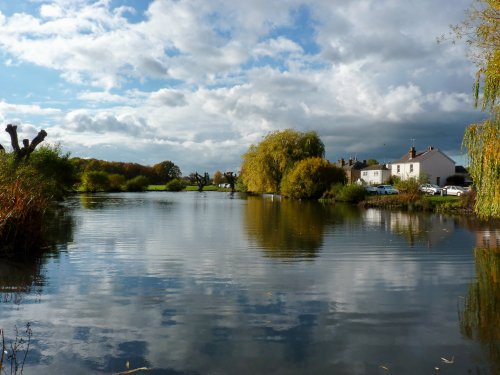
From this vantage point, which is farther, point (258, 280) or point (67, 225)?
point (67, 225)

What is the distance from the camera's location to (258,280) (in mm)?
12672

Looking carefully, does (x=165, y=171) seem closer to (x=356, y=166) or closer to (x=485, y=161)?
(x=356, y=166)

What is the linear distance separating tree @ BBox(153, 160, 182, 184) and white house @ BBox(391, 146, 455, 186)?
309 ft

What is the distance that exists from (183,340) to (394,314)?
14.0 ft

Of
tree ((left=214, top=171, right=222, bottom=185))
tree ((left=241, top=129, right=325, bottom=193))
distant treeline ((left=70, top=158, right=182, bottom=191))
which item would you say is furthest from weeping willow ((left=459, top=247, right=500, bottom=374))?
tree ((left=214, top=171, right=222, bottom=185))

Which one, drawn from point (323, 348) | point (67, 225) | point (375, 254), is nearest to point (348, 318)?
point (323, 348)

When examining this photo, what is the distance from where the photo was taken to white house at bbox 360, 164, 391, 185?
9181cm

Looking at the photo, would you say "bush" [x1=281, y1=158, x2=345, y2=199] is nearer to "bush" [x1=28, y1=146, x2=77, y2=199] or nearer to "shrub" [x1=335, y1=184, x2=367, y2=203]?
"shrub" [x1=335, y1=184, x2=367, y2=203]

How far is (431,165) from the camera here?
264 feet

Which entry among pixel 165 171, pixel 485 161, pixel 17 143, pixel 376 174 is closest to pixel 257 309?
pixel 485 161

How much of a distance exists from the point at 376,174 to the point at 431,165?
1529cm

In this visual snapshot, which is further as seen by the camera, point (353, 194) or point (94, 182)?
point (94, 182)

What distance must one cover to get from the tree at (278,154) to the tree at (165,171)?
8520cm

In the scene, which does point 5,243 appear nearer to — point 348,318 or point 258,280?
point 258,280
